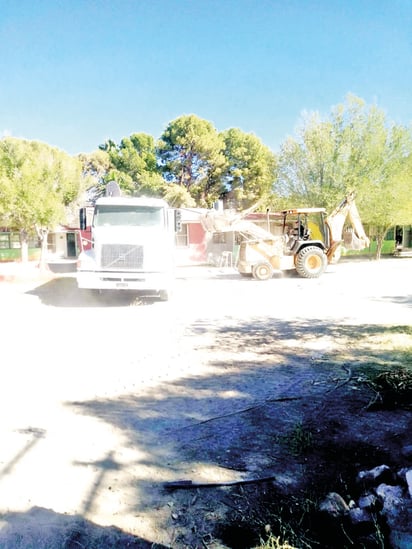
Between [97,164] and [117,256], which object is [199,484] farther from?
[97,164]

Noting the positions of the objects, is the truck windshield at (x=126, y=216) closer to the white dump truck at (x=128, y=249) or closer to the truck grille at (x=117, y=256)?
the white dump truck at (x=128, y=249)

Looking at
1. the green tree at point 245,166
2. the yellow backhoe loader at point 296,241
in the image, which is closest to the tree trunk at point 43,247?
the yellow backhoe loader at point 296,241

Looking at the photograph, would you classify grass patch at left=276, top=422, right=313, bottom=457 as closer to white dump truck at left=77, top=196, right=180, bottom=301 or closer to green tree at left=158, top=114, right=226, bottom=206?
white dump truck at left=77, top=196, right=180, bottom=301

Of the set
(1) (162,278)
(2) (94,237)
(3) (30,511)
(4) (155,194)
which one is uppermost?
(4) (155,194)

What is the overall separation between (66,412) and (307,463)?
2372mm

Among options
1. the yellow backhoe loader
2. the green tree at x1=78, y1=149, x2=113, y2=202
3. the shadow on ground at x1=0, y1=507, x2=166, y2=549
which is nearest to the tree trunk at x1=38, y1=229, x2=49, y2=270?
the yellow backhoe loader

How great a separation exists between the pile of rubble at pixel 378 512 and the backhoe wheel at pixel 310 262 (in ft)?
46.0

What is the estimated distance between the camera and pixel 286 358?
574cm

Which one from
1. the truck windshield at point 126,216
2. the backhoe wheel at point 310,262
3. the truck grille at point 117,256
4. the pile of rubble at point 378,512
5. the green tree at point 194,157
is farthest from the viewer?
the green tree at point 194,157

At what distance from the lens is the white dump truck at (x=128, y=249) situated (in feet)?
33.0

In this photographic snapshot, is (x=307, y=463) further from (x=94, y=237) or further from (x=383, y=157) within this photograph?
(x=383, y=157)

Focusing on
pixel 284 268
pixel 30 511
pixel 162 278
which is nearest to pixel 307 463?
pixel 30 511

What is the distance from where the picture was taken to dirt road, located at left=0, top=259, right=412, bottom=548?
2549 millimetres

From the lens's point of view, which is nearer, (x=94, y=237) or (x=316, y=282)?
(x=94, y=237)
